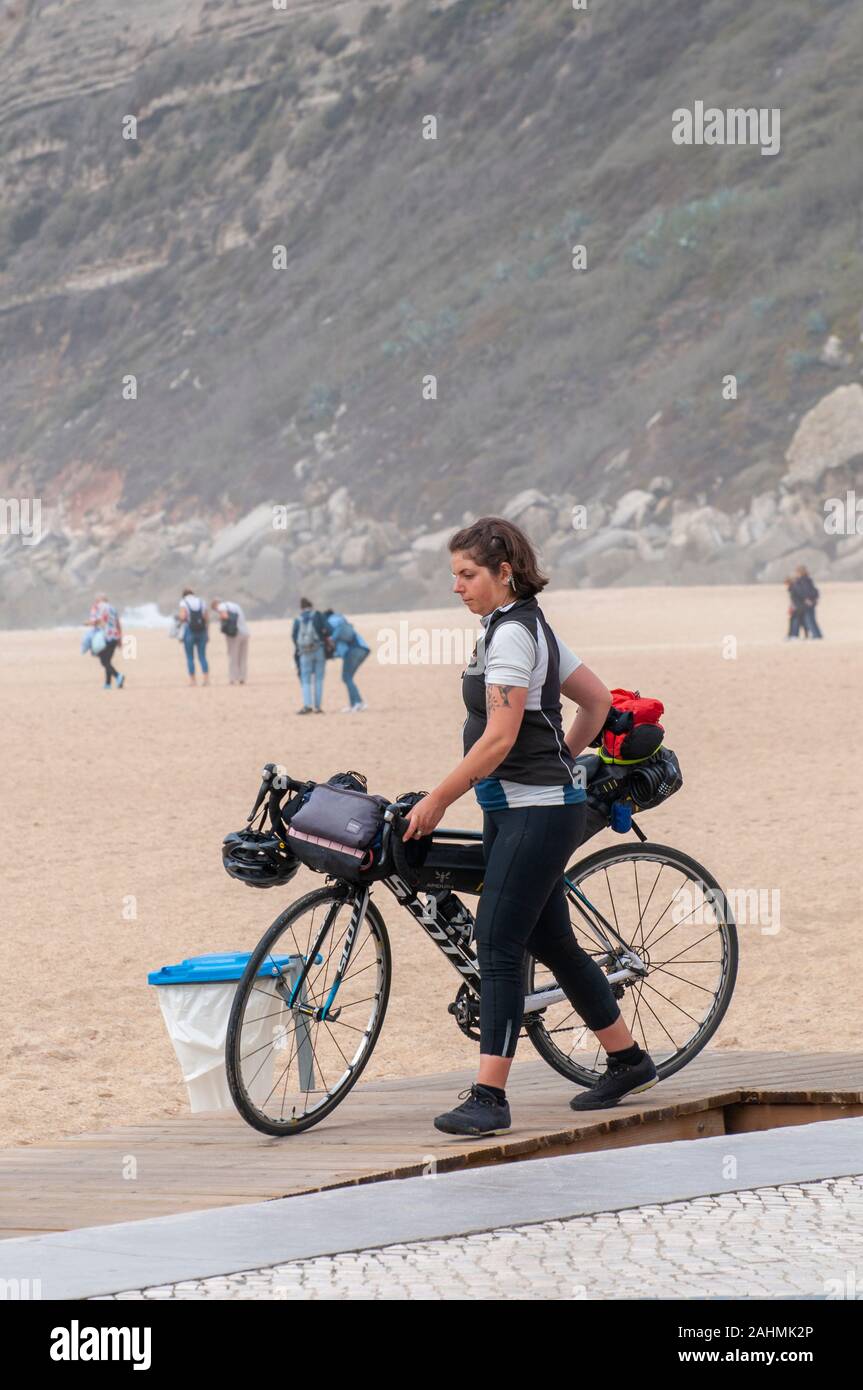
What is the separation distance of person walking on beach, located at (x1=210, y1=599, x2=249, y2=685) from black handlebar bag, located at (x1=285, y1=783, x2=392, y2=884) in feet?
78.3

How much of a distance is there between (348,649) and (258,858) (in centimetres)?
1794

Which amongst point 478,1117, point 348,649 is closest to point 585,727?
point 478,1117

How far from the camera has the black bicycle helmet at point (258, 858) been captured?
17.7 feet

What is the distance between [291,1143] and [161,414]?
3069 inches

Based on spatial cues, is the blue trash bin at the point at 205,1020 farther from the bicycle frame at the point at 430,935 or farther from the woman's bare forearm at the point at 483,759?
the woman's bare forearm at the point at 483,759

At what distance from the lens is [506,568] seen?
196 inches

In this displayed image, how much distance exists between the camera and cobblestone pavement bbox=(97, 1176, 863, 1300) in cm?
355

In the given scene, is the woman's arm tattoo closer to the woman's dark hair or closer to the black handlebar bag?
the woman's dark hair

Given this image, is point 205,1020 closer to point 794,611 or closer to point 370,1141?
point 370,1141

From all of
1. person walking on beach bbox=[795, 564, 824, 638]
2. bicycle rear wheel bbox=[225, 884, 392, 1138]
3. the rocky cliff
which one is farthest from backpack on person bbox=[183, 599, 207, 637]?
the rocky cliff

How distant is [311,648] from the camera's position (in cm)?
2306

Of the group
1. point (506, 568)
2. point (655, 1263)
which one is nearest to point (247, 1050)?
point (506, 568)

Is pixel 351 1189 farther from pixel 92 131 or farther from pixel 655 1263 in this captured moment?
pixel 92 131

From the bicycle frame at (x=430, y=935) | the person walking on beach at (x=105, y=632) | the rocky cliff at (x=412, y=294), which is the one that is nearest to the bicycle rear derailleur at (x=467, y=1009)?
the bicycle frame at (x=430, y=935)
